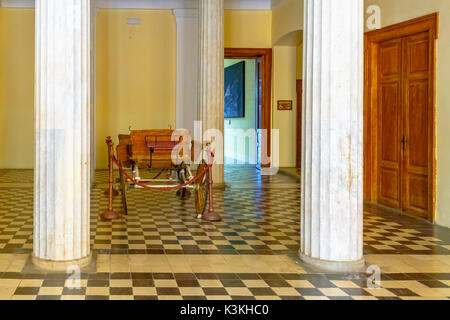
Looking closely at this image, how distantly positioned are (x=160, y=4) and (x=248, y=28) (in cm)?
252

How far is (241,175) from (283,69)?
3380 millimetres

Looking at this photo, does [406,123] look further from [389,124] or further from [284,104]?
[284,104]

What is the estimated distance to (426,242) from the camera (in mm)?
7074

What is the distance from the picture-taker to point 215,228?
7.88 metres

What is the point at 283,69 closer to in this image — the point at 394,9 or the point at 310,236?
the point at 394,9

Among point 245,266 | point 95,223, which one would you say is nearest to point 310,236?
point 245,266

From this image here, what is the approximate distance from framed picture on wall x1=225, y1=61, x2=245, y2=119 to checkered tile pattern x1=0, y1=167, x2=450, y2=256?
8925mm

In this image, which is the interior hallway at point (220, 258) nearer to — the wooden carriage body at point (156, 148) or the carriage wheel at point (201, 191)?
the carriage wheel at point (201, 191)

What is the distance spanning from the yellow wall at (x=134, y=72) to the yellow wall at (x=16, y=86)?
1824mm

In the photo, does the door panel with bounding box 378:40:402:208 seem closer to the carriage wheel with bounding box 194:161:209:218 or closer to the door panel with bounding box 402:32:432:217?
the door panel with bounding box 402:32:432:217

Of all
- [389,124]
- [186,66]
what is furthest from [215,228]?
[186,66]

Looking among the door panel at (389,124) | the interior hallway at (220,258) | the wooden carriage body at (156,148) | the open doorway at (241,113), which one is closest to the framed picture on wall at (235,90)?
the open doorway at (241,113)

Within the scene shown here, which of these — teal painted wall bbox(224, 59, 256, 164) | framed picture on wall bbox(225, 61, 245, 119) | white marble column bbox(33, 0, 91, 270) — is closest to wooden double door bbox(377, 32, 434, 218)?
white marble column bbox(33, 0, 91, 270)

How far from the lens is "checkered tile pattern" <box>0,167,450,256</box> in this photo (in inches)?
262
